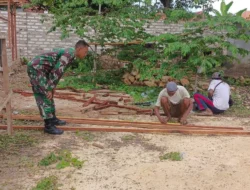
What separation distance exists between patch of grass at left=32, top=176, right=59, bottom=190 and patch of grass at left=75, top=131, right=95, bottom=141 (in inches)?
57.5

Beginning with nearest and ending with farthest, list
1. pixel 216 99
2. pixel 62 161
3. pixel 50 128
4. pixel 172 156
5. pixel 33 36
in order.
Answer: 1. pixel 62 161
2. pixel 172 156
3. pixel 50 128
4. pixel 216 99
5. pixel 33 36

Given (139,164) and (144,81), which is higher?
(144,81)

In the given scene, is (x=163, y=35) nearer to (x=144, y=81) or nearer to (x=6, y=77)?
(x=144, y=81)

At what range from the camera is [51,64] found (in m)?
4.83

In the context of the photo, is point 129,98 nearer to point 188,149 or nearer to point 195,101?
point 195,101

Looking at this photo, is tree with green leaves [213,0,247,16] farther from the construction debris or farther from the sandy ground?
the sandy ground

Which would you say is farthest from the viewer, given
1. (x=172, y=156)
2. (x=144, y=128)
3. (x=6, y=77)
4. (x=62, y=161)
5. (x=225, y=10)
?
(x=225, y=10)

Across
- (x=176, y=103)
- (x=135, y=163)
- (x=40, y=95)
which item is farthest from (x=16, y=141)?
(x=176, y=103)

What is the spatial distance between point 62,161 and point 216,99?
12.8 ft

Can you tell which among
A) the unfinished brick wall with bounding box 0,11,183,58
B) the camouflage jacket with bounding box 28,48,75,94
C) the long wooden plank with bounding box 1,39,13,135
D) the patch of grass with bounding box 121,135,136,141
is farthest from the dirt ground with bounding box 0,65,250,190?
the unfinished brick wall with bounding box 0,11,183,58

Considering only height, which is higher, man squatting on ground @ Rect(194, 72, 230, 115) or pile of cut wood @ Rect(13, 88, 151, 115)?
man squatting on ground @ Rect(194, 72, 230, 115)

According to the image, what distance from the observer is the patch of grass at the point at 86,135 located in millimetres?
5102

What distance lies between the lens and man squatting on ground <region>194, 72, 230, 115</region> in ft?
22.4

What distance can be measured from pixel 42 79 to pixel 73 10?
492cm
